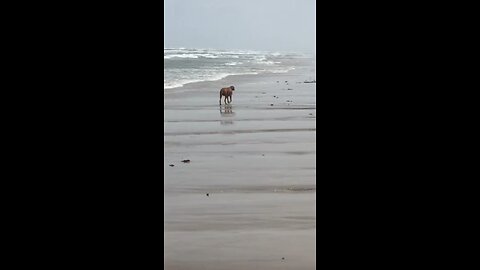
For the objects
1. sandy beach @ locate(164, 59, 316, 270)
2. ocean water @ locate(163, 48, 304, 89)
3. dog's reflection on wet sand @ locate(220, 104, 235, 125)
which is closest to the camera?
sandy beach @ locate(164, 59, 316, 270)

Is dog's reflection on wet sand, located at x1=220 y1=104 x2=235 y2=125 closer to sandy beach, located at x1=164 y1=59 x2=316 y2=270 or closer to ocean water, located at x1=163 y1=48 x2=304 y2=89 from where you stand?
sandy beach, located at x1=164 y1=59 x2=316 y2=270

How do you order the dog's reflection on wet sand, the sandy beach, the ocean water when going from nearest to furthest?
the sandy beach < the dog's reflection on wet sand < the ocean water

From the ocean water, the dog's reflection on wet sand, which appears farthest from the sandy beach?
the ocean water

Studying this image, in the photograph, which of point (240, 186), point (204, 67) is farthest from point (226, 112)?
point (204, 67)

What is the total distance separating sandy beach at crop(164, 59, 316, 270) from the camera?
9.12ft

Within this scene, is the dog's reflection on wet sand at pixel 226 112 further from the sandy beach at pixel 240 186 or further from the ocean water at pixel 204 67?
the ocean water at pixel 204 67

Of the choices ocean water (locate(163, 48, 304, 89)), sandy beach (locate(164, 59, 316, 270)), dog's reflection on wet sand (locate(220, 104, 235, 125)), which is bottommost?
sandy beach (locate(164, 59, 316, 270))

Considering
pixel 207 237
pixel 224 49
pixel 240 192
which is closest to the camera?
pixel 207 237
